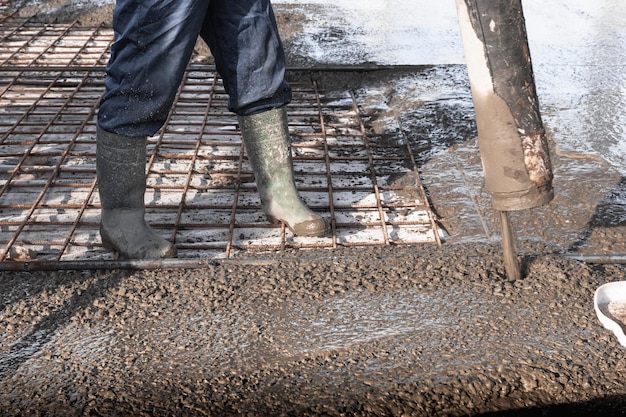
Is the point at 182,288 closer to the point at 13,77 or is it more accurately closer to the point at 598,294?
the point at 598,294

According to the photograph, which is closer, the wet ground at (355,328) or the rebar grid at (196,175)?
the wet ground at (355,328)

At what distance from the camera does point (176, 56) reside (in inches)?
106

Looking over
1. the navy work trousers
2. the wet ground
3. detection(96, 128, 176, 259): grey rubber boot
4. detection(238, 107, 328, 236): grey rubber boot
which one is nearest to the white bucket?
the wet ground

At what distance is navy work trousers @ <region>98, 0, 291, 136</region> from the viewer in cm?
262

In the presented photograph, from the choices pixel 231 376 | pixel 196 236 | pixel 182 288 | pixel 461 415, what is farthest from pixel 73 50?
pixel 461 415

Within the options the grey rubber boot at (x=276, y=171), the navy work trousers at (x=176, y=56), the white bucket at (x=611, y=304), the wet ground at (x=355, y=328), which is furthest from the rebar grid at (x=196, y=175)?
the white bucket at (x=611, y=304)

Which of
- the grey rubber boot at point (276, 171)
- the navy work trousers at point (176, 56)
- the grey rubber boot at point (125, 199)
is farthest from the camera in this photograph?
the grey rubber boot at point (276, 171)

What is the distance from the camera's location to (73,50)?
17.8 ft

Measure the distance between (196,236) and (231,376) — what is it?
99cm

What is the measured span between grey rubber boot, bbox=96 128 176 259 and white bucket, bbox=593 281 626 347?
1420mm

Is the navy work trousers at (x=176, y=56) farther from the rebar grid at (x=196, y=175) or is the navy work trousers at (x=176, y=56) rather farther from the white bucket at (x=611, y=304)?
the white bucket at (x=611, y=304)

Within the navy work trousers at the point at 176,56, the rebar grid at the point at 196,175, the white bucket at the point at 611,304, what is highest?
the navy work trousers at the point at 176,56

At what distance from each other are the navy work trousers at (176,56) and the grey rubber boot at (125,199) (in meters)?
0.07

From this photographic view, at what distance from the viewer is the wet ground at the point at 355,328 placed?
2123 millimetres
